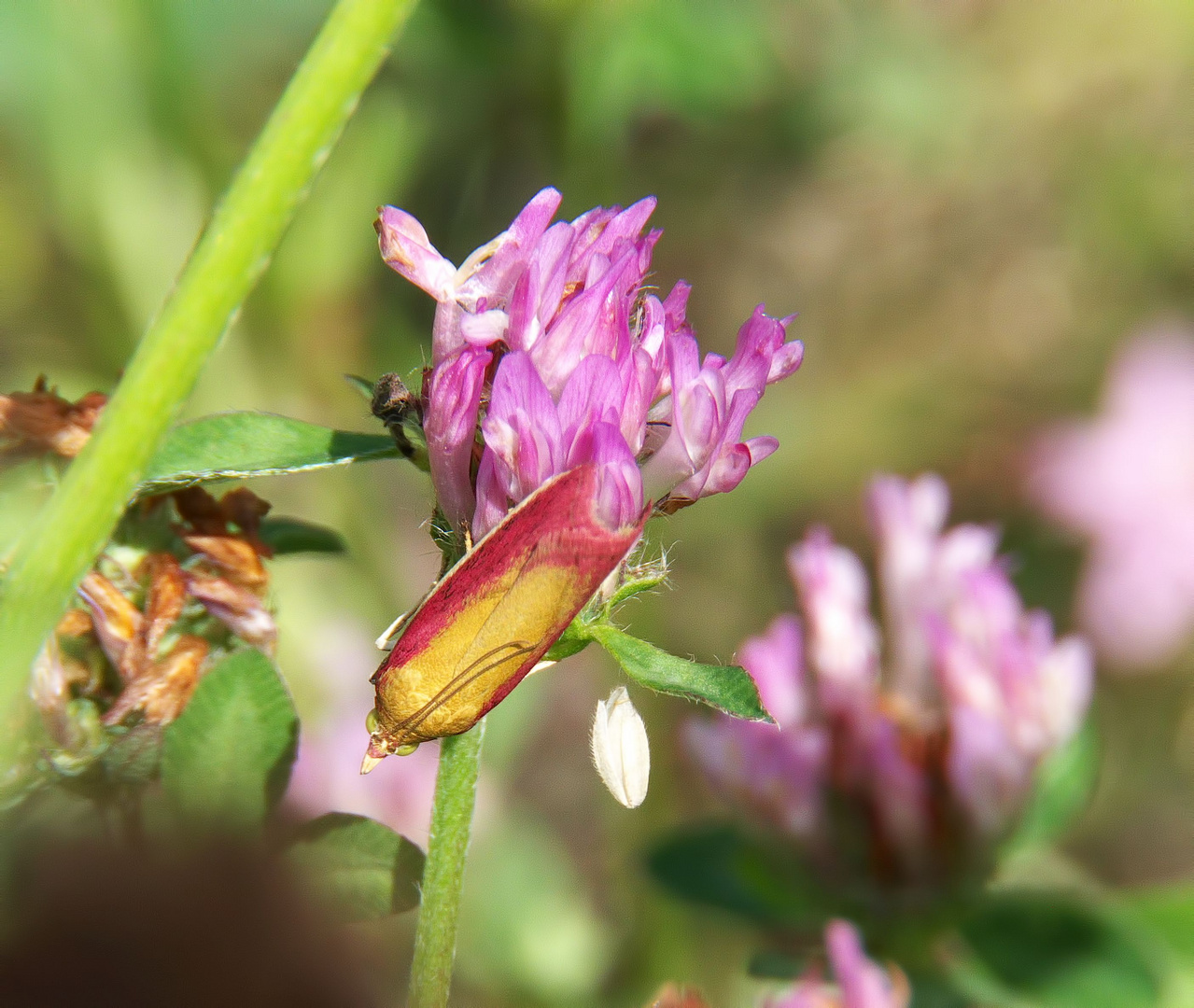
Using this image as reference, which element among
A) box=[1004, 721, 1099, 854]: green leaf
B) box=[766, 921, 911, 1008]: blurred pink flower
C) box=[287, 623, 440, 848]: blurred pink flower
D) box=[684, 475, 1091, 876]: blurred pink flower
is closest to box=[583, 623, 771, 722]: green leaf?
box=[766, 921, 911, 1008]: blurred pink flower

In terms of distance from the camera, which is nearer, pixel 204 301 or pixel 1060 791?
pixel 204 301

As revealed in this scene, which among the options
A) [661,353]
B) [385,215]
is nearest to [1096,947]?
[661,353]

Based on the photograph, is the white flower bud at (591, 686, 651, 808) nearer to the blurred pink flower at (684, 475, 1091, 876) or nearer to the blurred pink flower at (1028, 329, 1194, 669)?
the blurred pink flower at (684, 475, 1091, 876)

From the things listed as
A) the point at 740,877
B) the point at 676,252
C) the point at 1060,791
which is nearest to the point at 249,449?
the point at 740,877

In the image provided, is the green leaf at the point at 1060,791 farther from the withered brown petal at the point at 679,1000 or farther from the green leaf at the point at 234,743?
the green leaf at the point at 234,743

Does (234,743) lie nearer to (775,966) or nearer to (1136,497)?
(775,966)

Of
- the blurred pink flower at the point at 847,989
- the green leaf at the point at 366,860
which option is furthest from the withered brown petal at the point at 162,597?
the blurred pink flower at the point at 847,989
